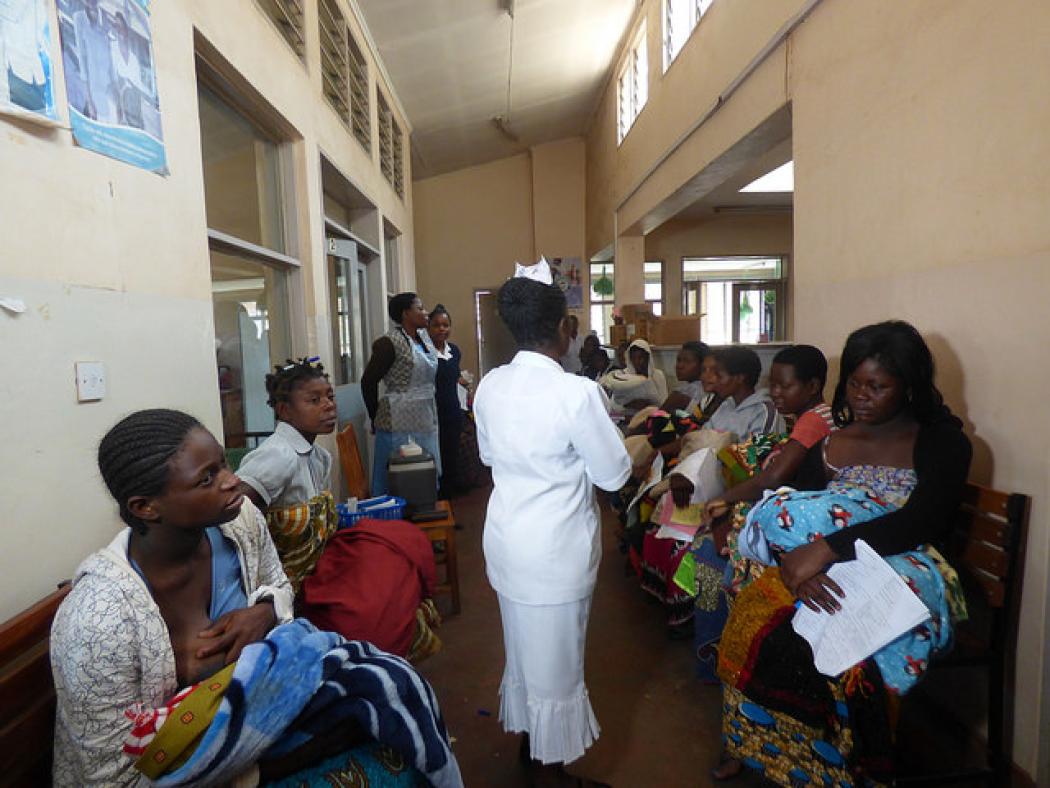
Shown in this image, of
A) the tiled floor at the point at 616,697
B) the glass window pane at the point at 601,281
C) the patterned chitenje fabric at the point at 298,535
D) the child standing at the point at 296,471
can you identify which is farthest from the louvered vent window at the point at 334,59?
the glass window pane at the point at 601,281

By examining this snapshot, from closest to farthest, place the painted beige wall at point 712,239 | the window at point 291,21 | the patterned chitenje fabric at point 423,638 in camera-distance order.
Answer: the patterned chitenje fabric at point 423,638, the window at point 291,21, the painted beige wall at point 712,239

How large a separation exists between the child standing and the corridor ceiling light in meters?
5.36

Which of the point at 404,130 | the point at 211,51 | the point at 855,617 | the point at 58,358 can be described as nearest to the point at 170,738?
the point at 58,358

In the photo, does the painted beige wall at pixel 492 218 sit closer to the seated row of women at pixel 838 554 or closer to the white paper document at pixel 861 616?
the seated row of women at pixel 838 554

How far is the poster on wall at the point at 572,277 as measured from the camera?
28.8 ft

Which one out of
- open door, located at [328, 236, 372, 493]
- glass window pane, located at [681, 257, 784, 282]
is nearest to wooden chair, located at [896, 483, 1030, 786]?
open door, located at [328, 236, 372, 493]

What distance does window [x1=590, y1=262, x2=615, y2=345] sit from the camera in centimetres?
904

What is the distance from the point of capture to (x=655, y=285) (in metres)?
8.46

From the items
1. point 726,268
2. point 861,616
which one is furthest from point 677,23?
point 726,268

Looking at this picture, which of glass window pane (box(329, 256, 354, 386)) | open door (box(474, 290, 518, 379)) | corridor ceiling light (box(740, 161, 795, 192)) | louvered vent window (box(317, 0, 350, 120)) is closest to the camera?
louvered vent window (box(317, 0, 350, 120))

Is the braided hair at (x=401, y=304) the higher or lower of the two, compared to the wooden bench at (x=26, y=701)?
higher

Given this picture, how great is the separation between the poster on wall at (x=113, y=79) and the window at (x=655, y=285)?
7.06 meters

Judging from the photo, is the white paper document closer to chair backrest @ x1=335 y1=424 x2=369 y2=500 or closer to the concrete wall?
the concrete wall

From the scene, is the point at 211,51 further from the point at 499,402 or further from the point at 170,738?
the point at 170,738
